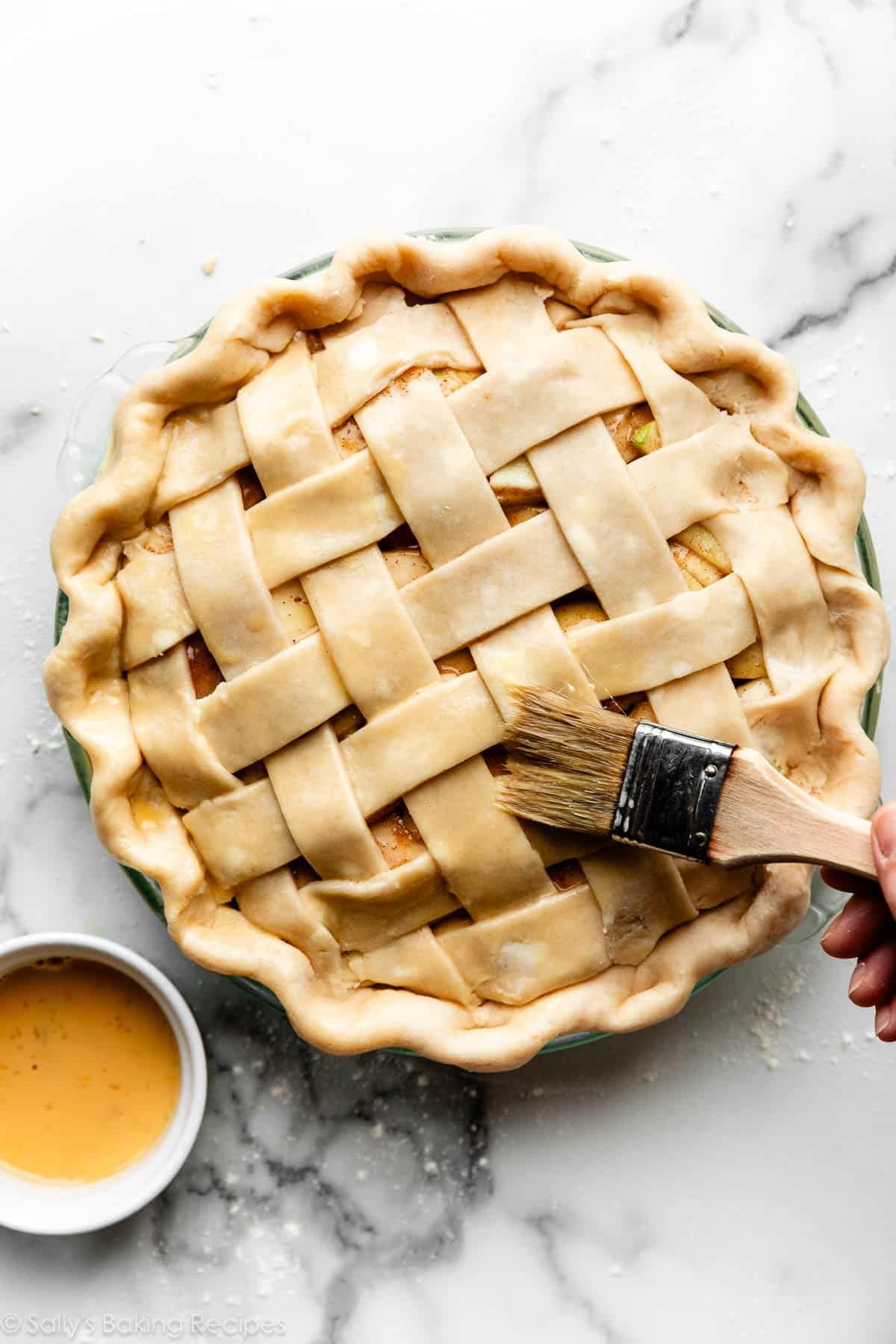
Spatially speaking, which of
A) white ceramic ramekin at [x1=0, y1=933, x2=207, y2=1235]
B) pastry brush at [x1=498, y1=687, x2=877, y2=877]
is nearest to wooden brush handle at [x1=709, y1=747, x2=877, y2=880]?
pastry brush at [x1=498, y1=687, x2=877, y2=877]

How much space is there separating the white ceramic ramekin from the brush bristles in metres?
0.50

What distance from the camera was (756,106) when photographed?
1.54 m

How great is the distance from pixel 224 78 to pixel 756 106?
2.16 feet

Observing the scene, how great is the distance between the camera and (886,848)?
44.3 inches

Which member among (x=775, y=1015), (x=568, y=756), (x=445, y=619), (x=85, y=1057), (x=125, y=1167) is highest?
(x=445, y=619)

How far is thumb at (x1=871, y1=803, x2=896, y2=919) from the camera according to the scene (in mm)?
1104

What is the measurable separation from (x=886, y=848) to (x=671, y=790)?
198 mm

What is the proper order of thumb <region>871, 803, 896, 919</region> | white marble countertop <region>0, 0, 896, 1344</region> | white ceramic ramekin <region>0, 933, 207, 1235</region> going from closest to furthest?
thumb <region>871, 803, 896, 919</region>
white ceramic ramekin <region>0, 933, 207, 1235</region>
white marble countertop <region>0, 0, 896, 1344</region>

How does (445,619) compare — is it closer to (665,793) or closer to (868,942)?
(665,793)

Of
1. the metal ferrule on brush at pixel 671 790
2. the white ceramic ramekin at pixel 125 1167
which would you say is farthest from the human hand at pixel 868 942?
the white ceramic ramekin at pixel 125 1167

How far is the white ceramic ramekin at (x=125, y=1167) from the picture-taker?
1.40 m

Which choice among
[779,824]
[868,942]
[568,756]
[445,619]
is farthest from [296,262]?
[868,942]

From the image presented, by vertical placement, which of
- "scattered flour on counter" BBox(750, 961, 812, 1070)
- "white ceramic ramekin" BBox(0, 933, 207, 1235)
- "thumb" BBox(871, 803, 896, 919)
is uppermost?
"thumb" BBox(871, 803, 896, 919)

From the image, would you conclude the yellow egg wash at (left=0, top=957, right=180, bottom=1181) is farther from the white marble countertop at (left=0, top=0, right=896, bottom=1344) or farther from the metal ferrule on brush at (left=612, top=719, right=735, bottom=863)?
the metal ferrule on brush at (left=612, top=719, right=735, bottom=863)
